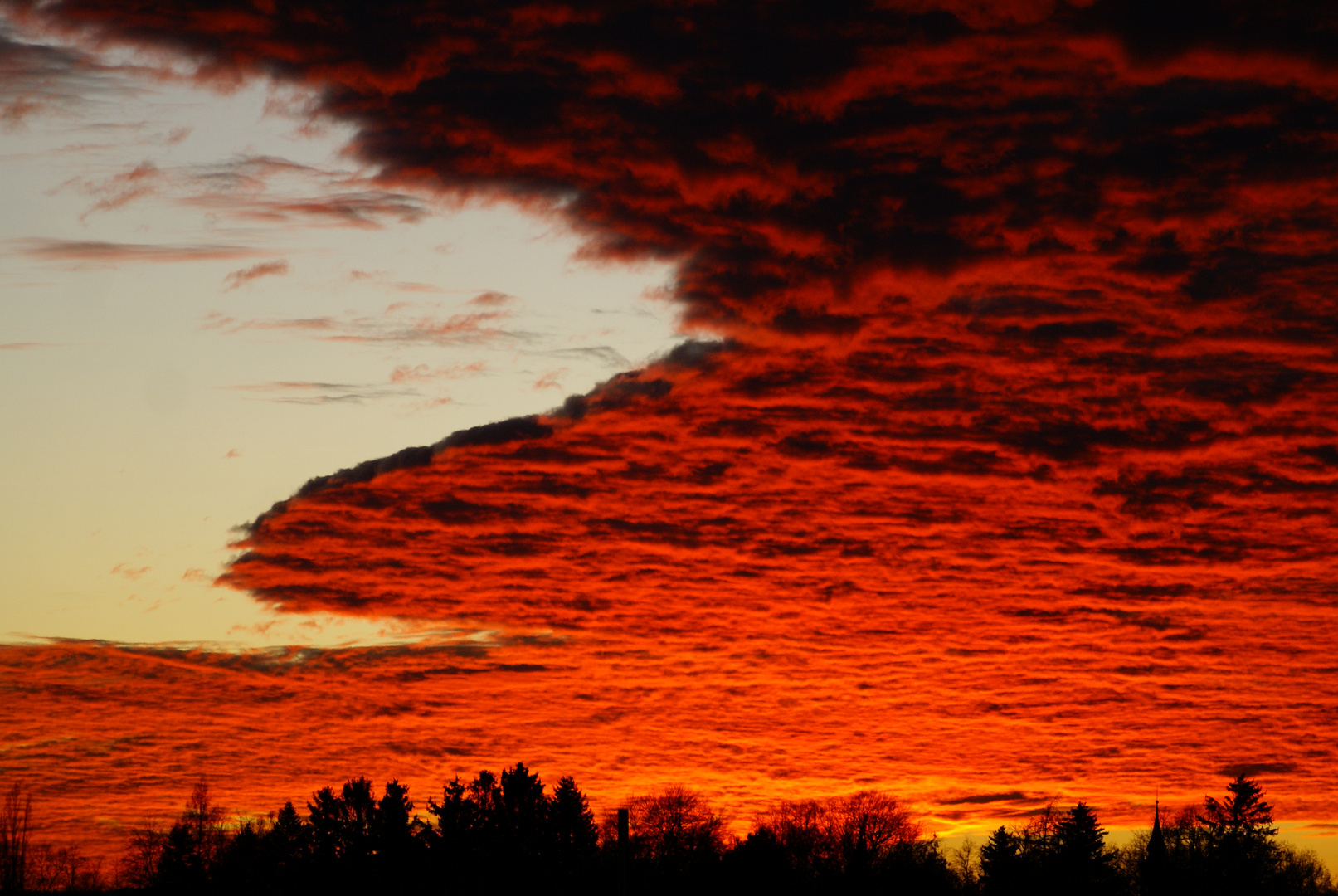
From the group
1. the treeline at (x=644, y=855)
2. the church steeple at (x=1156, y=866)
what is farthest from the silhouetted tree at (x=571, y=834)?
the church steeple at (x=1156, y=866)

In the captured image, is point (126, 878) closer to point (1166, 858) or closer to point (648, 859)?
point (648, 859)

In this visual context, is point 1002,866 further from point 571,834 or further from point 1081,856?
point 571,834

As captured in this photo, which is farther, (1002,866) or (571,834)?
(1002,866)

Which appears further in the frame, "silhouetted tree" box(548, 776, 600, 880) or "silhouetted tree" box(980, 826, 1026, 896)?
"silhouetted tree" box(980, 826, 1026, 896)

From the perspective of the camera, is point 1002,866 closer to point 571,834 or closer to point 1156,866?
point 1156,866

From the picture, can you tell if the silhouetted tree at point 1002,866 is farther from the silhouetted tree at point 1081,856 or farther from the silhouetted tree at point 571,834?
the silhouetted tree at point 571,834

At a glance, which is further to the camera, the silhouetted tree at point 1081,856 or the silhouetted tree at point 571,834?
the silhouetted tree at point 1081,856

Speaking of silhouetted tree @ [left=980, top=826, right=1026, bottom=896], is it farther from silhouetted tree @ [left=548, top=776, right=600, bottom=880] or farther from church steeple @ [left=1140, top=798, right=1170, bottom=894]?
silhouetted tree @ [left=548, top=776, right=600, bottom=880]

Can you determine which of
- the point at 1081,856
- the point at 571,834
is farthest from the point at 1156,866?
the point at 571,834

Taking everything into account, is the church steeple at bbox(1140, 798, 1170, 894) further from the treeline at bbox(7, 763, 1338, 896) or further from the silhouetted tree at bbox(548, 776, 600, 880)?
the silhouetted tree at bbox(548, 776, 600, 880)

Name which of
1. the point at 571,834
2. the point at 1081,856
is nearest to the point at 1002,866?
the point at 1081,856

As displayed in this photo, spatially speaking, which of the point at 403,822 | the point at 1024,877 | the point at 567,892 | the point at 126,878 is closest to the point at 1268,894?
the point at 1024,877

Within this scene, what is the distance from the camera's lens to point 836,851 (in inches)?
4245

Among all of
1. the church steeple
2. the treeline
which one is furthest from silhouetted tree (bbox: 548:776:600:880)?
the church steeple
